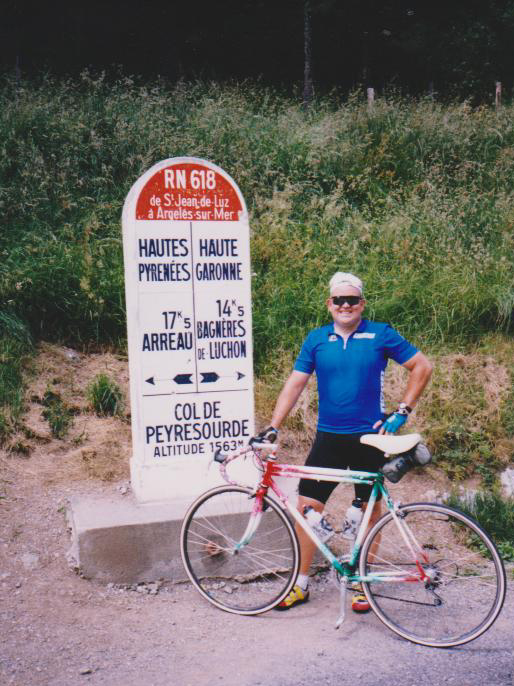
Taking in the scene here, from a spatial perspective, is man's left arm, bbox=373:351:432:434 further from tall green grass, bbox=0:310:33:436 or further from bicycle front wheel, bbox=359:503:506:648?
tall green grass, bbox=0:310:33:436

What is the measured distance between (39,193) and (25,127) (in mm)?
1486

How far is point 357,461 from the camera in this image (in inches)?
159

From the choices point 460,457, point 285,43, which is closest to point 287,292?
point 460,457

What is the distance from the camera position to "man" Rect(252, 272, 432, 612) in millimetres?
4012

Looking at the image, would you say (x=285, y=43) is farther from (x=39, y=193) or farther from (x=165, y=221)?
(x=165, y=221)

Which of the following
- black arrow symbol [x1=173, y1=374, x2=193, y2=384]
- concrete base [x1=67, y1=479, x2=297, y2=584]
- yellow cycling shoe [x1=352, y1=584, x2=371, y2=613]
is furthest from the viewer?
black arrow symbol [x1=173, y1=374, x2=193, y2=384]

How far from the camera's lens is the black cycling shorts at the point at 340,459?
403 cm

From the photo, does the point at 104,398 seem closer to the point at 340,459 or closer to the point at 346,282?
the point at 340,459

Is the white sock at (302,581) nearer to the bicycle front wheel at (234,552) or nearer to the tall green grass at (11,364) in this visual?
the bicycle front wheel at (234,552)

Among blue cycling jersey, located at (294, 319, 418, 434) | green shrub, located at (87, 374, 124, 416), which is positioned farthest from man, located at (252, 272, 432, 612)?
green shrub, located at (87, 374, 124, 416)

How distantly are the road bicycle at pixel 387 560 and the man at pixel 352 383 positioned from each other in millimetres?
165

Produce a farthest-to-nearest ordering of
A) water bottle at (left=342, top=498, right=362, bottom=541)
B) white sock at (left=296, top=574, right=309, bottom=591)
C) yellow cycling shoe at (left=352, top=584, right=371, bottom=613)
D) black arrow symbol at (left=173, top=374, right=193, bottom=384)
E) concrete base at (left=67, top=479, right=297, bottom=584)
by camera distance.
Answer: black arrow symbol at (left=173, top=374, right=193, bottom=384), concrete base at (left=67, top=479, right=297, bottom=584), white sock at (left=296, top=574, right=309, bottom=591), yellow cycling shoe at (left=352, top=584, right=371, bottom=613), water bottle at (left=342, top=498, right=362, bottom=541)

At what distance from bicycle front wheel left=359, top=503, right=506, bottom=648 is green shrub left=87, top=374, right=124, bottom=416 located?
279 cm

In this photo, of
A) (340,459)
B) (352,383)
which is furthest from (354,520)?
(352,383)
